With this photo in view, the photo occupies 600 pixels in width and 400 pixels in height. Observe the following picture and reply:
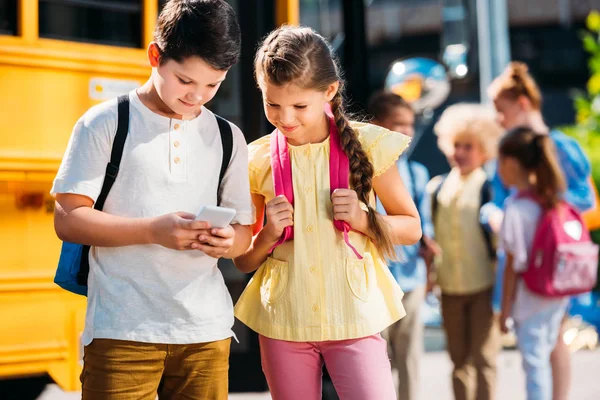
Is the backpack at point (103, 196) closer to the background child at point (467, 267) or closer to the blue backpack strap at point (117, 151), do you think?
the blue backpack strap at point (117, 151)

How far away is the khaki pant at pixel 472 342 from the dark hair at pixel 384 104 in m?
0.86

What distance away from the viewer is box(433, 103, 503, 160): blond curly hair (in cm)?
422

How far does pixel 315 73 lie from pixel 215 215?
1.70 feet

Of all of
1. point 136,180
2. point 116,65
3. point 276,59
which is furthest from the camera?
point 116,65

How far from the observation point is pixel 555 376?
387 centimetres

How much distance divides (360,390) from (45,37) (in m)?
1.63

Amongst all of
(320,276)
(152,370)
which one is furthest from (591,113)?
(152,370)

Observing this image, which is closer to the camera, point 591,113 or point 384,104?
point 384,104

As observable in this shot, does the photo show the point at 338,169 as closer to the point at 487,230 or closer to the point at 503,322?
the point at 503,322

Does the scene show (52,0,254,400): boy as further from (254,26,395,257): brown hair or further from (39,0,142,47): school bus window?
(39,0,142,47): school bus window

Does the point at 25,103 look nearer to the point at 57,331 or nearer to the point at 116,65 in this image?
the point at 116,65

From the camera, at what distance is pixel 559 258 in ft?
12.1

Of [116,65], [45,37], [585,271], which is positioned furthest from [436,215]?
[45,37]

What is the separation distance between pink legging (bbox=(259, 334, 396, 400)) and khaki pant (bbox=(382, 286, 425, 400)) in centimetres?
149
